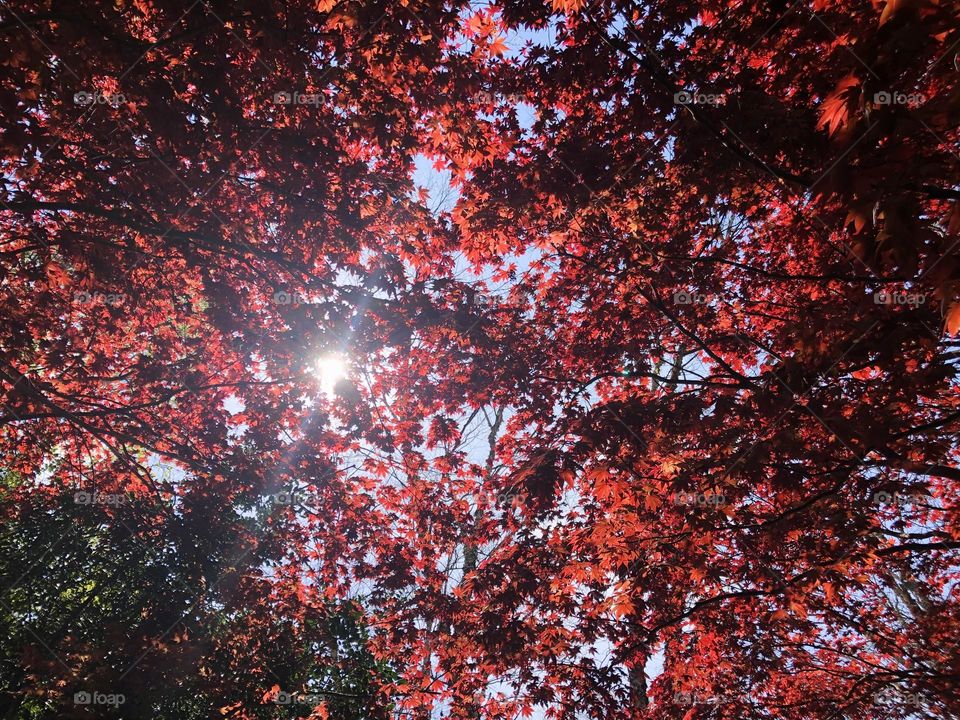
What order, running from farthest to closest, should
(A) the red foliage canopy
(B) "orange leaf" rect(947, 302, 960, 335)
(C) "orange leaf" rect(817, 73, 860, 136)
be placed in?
(A) the red foliage canopy
(C) "orange leaf" rect(817, 73, 860, 136)
(B) "orange leaf" rect(947, 302, 960, 335)

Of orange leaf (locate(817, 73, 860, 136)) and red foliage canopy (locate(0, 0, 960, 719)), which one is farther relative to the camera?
red foliage canopy (locate(0, 0, 960, 719))

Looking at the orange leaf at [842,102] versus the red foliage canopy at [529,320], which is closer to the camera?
the orange leaf at [842,102]

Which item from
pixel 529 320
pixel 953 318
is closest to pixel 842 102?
pixel 953 318

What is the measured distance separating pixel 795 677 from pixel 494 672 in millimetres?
5687

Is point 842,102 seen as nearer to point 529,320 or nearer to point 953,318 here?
point 953,318

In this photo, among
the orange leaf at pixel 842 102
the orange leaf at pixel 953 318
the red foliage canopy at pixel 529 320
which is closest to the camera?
the orange leaf at pixel 953 318

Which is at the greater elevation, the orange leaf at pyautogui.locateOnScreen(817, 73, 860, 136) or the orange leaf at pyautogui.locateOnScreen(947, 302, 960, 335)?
the orange leaf at pyautogui.locateOnScreen(817, 73, 860, 136)

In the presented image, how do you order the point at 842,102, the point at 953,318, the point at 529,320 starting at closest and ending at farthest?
1. the point at 953,318
2. the point at 842,102
3. the point at 529,320

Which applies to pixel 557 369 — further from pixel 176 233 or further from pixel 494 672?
pixel 176 233

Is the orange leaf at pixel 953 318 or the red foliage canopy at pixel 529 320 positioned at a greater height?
the red foliage canopy at pixel 529 320

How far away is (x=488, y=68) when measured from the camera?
23.2 feet

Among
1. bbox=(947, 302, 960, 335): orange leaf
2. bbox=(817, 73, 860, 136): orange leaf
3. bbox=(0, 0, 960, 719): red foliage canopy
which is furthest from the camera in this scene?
bbox=(0, 0, 960, 719): red foliage canopy

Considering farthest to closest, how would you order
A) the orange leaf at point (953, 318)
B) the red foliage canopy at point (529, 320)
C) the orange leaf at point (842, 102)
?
the red foliage canopy at point (529, 320), the orange leaf at point (842, 102), the orange leaf at point (953, 318)

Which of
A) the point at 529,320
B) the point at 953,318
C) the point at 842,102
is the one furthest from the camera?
the point at 529,320
